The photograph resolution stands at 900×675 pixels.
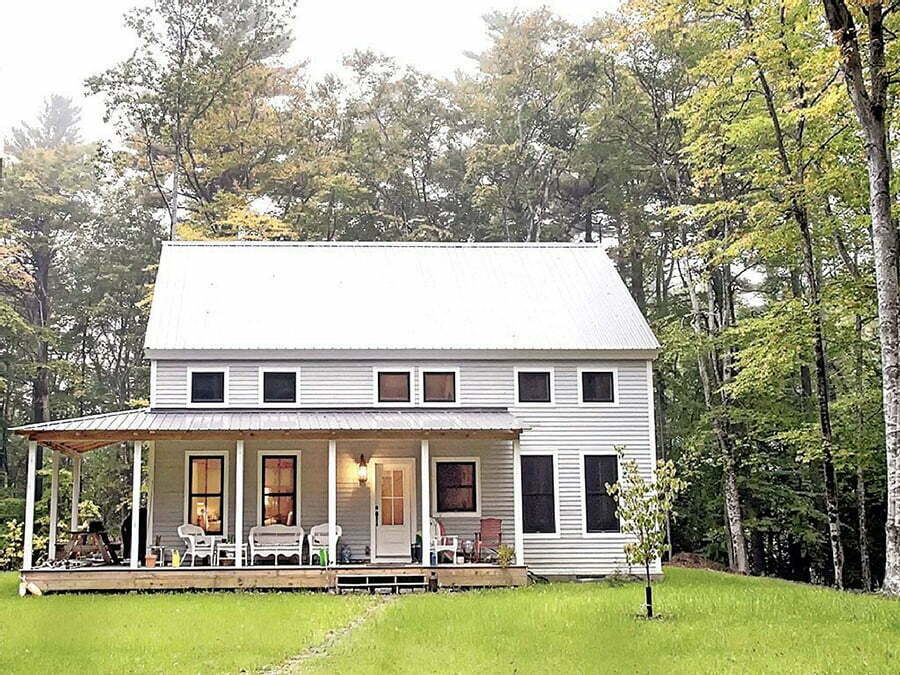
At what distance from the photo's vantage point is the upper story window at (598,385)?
19.9m

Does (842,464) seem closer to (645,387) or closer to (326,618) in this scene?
(645,387)

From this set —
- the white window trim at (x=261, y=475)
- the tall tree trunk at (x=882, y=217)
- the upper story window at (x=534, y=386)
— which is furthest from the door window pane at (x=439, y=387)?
the tall tree trunk at (x=882, y=217)

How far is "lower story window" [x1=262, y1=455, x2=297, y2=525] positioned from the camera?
19.0m

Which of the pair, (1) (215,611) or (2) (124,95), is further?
(2) (124,95)

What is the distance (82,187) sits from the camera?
33.1 m

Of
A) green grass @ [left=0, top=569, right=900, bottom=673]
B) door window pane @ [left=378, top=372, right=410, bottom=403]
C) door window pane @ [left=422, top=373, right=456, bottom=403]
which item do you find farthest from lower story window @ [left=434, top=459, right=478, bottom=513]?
green grass @ [left=0, top=569, right=900, bottom=673]

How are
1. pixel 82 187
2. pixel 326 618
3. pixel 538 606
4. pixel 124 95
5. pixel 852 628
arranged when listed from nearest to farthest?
1. pixel 852 628
2. pixel 326 618
3. pixel 538 606
4. pixel 124 95
5. pixel 82 187

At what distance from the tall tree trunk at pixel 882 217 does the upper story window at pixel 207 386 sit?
11230 mm

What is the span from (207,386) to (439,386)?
4279 millimetres

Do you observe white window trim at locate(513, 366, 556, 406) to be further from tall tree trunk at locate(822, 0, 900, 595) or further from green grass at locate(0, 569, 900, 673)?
tall tree trunk at locate(822, 0, 900, 595)

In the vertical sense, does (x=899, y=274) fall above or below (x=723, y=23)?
below

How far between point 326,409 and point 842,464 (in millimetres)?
9636

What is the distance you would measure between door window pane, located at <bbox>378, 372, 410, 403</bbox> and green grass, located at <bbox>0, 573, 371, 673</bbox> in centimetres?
432

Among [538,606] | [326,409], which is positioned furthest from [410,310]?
[538,606]
